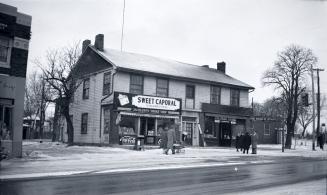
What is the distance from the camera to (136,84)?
29875 mm

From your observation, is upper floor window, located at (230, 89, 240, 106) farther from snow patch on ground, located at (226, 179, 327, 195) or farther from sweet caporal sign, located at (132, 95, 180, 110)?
snow patch on ground, located at (226, 179, 327, 195)

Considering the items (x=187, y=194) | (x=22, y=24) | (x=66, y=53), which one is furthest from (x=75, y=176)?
(x=66, y=53)

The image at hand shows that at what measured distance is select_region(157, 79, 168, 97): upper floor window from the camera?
31.2m

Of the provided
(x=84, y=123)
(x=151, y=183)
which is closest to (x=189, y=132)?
(x=84, y=123)

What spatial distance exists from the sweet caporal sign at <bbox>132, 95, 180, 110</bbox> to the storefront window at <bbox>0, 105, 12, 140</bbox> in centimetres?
1205

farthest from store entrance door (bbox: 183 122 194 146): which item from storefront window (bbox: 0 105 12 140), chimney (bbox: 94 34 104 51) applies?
storefront window (bbox: 0 105 12 140)

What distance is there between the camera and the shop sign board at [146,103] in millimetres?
27969

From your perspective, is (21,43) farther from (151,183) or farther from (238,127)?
(238,127)

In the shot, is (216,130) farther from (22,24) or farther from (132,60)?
(22,24)

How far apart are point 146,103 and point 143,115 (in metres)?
0.92

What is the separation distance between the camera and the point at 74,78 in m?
30.4

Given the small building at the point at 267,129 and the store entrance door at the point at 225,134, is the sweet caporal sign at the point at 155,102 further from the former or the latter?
the small building at the point at 267,129

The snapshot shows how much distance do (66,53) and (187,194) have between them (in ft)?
88.2

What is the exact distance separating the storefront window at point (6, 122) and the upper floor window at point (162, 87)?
15200mm
